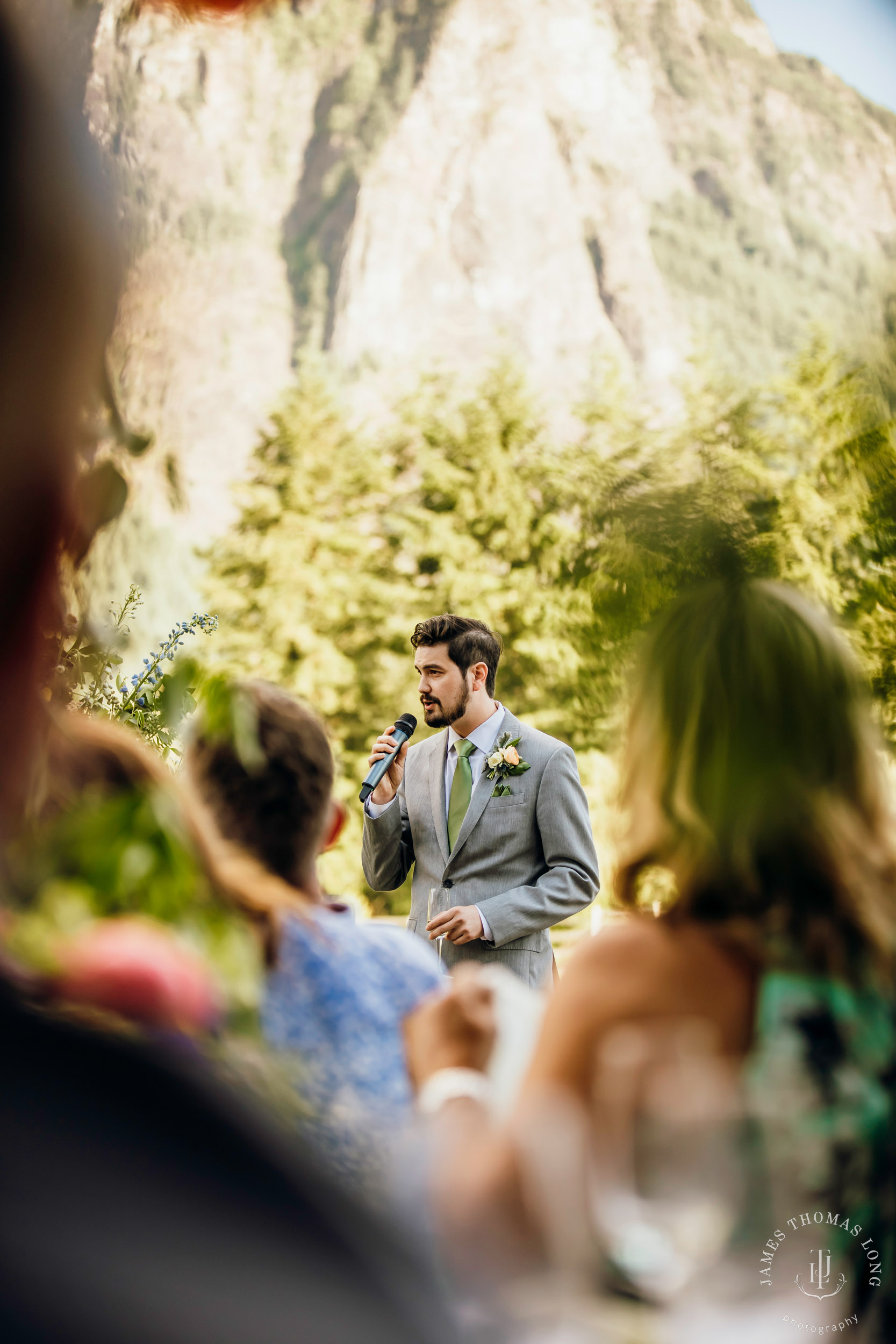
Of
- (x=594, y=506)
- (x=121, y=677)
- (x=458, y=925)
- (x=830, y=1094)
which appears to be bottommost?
(x=830, y=1094)

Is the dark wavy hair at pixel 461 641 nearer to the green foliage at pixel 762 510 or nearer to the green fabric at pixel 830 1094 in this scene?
the green foliage at pixel 762 510

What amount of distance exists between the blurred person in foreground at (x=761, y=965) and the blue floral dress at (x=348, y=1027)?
1.6 inches

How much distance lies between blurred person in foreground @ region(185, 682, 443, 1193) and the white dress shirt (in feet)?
6.35

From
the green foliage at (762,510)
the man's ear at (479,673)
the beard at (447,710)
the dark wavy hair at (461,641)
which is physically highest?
the dark wavy hair at (461,641)

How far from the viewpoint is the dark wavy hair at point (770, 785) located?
2.97ft

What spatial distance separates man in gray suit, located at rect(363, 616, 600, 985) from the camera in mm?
2893

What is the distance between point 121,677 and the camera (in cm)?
116

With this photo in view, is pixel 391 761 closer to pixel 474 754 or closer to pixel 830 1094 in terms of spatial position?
pixel 474 754

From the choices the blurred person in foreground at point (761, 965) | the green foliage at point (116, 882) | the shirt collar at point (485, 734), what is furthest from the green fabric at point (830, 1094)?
the shirt collar at point (485, 734)

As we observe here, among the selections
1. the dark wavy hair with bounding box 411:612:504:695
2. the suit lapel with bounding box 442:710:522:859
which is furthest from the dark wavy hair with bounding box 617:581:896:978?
the dark wavy hair with bounding box 411:612:504:695

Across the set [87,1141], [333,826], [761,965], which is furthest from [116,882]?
[761,965]

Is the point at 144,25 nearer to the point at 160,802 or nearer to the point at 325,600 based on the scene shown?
the point at 160,802

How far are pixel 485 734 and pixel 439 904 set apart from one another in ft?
1.96

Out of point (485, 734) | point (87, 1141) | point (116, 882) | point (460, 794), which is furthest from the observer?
point (485, 734)
